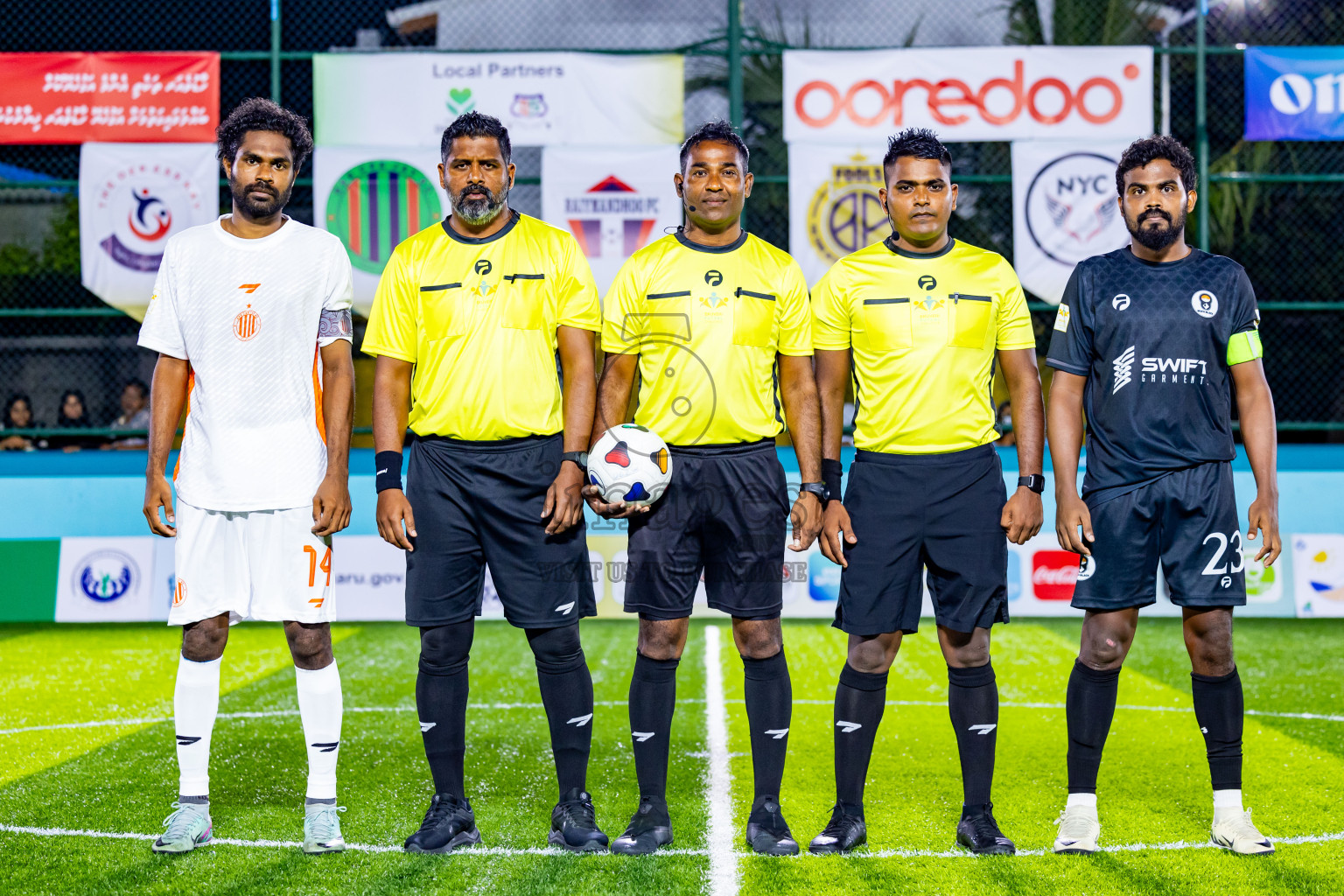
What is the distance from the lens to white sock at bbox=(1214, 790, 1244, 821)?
12.3ft

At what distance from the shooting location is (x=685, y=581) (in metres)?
3.73

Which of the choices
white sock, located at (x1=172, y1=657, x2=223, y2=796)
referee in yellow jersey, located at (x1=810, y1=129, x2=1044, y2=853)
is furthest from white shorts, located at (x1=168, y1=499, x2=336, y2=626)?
referee in yellow jersey, located at (x1=810, y1=129, x2=1044, y2=853)

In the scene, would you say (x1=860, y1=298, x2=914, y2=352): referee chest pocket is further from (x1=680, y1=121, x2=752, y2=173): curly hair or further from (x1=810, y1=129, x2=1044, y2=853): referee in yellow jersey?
(x1=680, y1=121, x2=752, y2=173): curly hair

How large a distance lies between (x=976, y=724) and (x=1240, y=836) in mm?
855

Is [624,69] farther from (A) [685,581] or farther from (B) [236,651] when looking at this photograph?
(A) [685,581]

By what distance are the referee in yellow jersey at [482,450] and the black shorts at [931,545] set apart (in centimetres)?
86

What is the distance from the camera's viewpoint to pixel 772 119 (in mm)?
10891

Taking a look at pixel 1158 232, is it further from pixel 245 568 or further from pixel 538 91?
→ pixel 538 91

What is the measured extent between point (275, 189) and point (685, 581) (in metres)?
1.73

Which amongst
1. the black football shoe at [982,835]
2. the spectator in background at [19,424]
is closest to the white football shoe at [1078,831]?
the black football shoe at [982,835]

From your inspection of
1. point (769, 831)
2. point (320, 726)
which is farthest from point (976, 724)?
point (320, 726)

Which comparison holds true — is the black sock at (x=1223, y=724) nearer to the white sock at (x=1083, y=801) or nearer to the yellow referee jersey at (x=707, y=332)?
the white sock at (x=1083, y=801)

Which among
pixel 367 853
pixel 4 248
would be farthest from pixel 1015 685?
pixel 4 248

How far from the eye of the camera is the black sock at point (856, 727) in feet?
12.2
